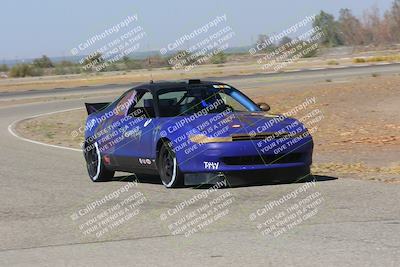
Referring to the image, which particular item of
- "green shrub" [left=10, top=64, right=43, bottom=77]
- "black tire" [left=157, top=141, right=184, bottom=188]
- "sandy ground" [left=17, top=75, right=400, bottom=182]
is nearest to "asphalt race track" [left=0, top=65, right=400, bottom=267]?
"black tire" [left=157, top=141, right=184, bottom=188]

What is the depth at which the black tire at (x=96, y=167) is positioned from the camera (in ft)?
38.2

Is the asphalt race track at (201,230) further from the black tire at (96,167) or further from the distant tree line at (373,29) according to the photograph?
the distant tree line at (373,29)

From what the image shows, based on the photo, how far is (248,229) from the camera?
7.50 metres

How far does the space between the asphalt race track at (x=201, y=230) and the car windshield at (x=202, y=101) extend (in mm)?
1062

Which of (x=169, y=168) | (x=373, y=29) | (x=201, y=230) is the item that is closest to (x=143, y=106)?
(x=169, y=168)

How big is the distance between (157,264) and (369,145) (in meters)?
10.9

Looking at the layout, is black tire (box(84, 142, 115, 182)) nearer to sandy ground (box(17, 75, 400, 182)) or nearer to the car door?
the car door

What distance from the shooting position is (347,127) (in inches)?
787

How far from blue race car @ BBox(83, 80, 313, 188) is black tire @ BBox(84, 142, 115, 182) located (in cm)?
1

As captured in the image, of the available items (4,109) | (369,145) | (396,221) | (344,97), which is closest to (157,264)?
(396,221)

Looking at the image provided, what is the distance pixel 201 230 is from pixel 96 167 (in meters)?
4.46

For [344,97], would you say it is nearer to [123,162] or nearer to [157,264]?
[123,162]

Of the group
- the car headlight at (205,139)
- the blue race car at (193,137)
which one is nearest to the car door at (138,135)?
the blue race car at (193,137)

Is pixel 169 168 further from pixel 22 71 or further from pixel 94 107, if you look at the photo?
pixel 22 71
